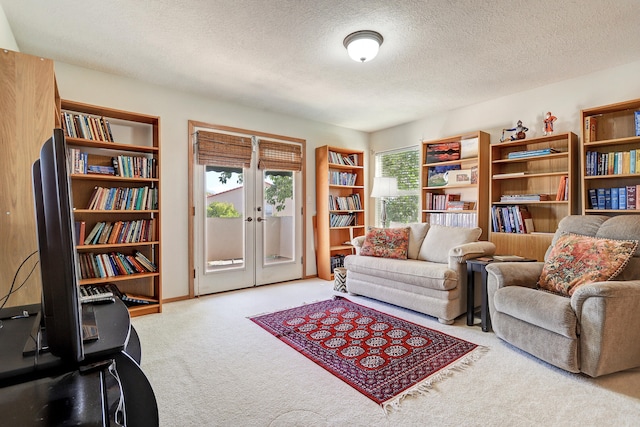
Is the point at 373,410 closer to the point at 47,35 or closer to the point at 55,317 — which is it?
the point at 55,317

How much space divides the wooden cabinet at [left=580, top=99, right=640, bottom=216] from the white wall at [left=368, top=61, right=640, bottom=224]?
0.16 metres

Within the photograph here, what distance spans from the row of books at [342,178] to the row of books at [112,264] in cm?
276

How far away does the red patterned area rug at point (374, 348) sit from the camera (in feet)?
6.46

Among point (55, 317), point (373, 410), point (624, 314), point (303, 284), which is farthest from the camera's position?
point (303, 284)

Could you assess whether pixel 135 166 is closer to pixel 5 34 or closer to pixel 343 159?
pixel 5 34

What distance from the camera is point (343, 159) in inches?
203

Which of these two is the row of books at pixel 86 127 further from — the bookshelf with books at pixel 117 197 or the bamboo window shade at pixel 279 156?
the bamboo window shade at pixel 279 156

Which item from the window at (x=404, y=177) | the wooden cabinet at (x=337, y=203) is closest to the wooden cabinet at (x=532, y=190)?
the window at (x=404, y=177)

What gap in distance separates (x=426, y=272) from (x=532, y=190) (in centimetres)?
181

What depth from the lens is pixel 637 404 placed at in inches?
67.9

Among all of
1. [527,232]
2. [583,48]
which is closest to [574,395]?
[527,232]

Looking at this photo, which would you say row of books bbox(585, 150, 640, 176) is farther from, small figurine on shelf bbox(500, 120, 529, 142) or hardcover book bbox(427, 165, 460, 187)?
hardcover book bbox(427, 165, 460, 187)

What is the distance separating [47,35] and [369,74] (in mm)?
2796

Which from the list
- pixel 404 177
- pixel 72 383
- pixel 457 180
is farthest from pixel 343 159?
pixel 72 383
